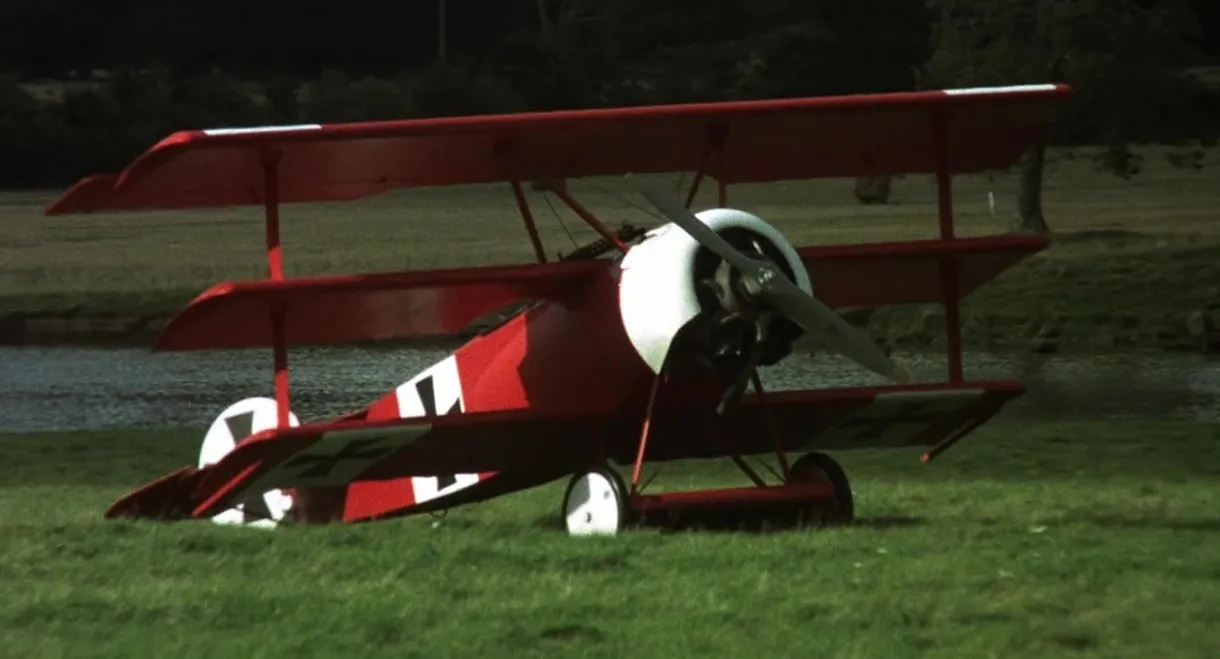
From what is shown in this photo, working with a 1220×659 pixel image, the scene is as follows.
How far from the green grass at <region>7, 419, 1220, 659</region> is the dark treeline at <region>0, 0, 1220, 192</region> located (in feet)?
72.5

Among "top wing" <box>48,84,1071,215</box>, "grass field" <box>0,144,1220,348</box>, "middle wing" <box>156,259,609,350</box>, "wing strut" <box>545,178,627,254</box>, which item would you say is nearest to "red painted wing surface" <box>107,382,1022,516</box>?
"middle wing" <box>156,259,609,350</box>

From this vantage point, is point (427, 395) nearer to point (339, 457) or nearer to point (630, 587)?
point (339, 457)

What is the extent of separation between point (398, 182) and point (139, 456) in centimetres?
580

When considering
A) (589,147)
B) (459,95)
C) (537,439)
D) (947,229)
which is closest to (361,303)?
(537,439)

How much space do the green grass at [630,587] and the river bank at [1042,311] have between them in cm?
1511

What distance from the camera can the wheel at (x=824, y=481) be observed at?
900 centimetres

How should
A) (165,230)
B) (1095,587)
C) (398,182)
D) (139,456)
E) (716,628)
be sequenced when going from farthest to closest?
(165,230) < (139,456) < (398,182) < (1095,587) < (716,628)

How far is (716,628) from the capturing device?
631cm

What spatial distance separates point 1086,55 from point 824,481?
22562 mm

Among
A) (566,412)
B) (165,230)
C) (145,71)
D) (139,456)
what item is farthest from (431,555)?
(145,71)

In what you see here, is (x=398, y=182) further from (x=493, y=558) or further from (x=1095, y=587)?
(x=1095, y=587)

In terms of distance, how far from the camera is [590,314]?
8.77m

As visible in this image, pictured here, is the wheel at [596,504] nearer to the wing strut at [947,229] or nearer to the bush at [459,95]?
the wing strut at [947,229]

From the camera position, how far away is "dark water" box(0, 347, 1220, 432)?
18406mm
